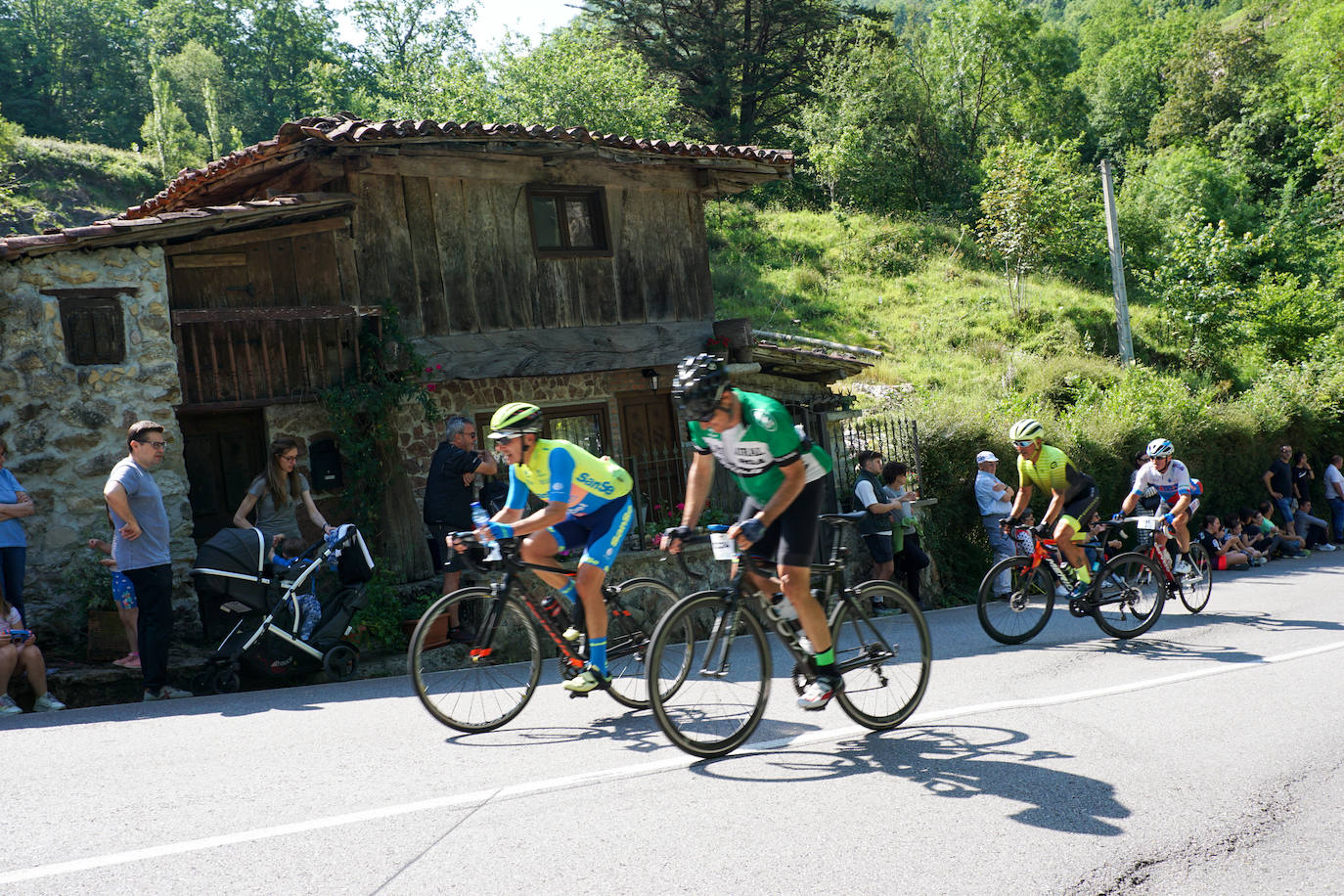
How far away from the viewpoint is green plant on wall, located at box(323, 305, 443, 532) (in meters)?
11.5

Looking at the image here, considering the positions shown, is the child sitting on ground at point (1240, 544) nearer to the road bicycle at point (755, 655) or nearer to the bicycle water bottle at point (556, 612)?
the road bicycle at point (755, 655)

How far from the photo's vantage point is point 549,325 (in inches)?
531

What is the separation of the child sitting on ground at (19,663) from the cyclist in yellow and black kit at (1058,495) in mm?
7871

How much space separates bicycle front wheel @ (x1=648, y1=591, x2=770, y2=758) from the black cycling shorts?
1.15ft

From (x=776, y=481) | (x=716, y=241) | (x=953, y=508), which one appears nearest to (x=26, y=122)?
(x=716, y=241)

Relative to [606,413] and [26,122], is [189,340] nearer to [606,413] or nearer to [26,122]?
[606,413]

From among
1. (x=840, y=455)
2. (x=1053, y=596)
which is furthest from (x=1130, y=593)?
(x=840, y=455)

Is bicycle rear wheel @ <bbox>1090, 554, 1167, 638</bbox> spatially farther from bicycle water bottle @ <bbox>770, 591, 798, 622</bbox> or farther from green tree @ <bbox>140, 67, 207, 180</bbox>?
green tree @ <bbox>140, 67, 207, 180</bbox>

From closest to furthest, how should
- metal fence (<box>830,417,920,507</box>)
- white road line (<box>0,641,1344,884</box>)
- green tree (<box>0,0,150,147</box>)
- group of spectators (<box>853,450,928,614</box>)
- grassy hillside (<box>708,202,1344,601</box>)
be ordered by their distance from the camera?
white road line (<box>0,641,1344,884</box>) < group of spectators (<box>853,450,928,614</box>) < metal fence (<box>830,417,920,507</box>) < grassy hillside (<box>708,202,1344,601</box>) < green tree (<box>0,0,150,147</box>)

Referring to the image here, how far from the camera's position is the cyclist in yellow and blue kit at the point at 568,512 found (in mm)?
6031

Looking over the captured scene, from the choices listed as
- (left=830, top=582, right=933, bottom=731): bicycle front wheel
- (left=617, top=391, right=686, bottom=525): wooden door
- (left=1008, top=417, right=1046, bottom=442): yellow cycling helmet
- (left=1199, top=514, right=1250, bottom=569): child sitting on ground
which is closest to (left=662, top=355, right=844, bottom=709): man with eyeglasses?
(left=830, top=582, right=933, bottom=731): bicycle front wheel

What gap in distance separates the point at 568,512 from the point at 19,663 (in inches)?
180

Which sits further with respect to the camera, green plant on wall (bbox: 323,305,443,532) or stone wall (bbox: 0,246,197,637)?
green plant on wall (bbox: 323,305,443,532)

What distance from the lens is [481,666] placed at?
621cm
